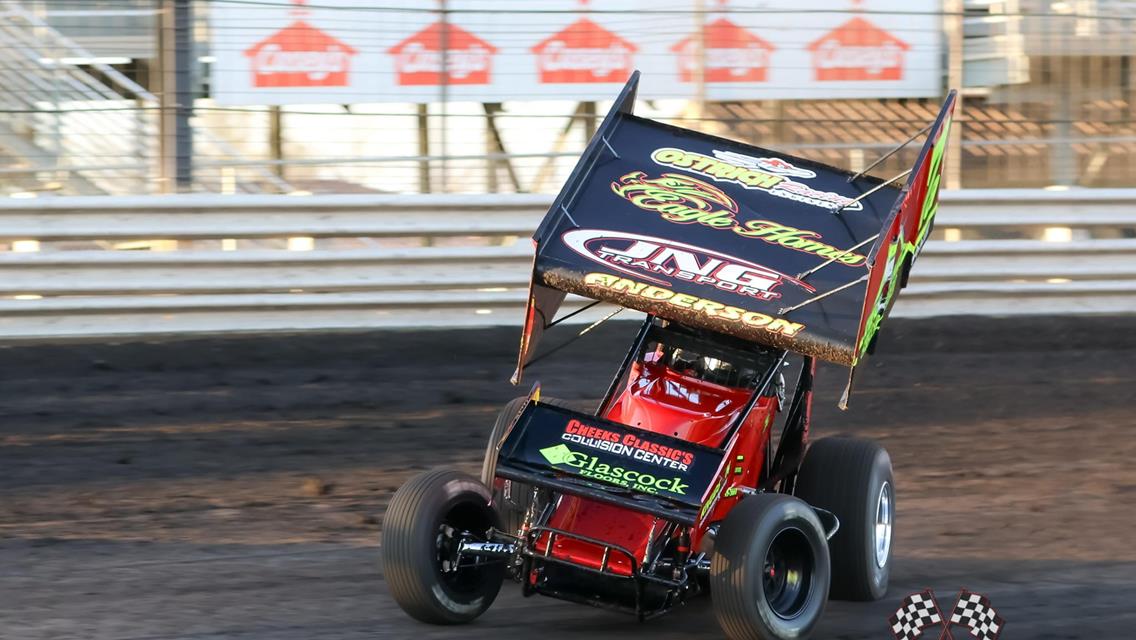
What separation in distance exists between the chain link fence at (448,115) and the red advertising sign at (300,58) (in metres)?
0.17

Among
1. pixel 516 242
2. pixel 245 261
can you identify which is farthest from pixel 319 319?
pixel 516 242

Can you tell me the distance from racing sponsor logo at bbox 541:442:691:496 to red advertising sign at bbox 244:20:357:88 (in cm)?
604

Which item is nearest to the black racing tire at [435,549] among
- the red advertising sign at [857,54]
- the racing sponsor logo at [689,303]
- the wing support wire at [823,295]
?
the racing sponsor logo at [689,303]

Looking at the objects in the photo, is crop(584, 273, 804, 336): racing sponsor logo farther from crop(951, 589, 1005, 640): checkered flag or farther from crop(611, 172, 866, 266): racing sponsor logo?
crop(951, 589, 1005, 640): checkered flag

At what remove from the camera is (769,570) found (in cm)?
557

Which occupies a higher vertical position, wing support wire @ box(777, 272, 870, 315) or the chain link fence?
the chain link fence

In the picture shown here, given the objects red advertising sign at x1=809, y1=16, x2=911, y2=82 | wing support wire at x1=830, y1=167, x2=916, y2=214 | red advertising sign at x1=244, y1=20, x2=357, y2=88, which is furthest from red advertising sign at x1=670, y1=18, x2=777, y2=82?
wing support wire at x1=830, y1=167, x2=916, y2=214

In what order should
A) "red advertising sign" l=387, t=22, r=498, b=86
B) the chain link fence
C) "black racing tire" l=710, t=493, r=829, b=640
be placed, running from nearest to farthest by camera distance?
"black racing tire" l=710, t=493, r=829, b=640, the chain link fence, "red advertising sign" l=387, t=22, r=498, b=86

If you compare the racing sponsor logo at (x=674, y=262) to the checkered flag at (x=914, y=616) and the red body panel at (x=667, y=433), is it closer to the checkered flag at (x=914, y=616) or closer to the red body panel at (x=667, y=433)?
the red body panel at (x=667, y=433)

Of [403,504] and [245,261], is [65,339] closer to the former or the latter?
[245,261]

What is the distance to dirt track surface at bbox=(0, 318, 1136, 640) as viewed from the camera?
5980 millimetres

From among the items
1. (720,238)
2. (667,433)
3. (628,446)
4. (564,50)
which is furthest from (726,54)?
(628,446)

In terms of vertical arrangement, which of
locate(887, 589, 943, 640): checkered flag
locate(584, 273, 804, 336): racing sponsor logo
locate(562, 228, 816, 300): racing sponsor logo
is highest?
locate(562, 228, 816, 300): racing sponsor logo

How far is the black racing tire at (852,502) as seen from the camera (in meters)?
6.23
